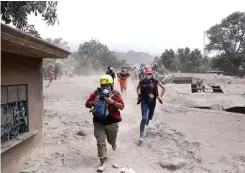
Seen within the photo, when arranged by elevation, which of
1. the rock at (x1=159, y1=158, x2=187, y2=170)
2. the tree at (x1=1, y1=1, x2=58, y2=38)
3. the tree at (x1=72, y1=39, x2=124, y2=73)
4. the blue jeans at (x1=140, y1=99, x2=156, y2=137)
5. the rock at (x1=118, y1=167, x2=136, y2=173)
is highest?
the tree at (x1=72, y1=39, x2=124, y2=73)

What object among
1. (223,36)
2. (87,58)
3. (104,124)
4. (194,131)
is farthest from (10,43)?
(87,58)

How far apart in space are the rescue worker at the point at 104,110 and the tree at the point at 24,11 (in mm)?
4152

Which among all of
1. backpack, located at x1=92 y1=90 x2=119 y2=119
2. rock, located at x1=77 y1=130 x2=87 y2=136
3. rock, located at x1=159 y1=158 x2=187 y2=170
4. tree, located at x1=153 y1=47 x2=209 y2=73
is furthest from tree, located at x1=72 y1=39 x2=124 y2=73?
backpack, located at x1=92 y1=90 x2=119 y2=119

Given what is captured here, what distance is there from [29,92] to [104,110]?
1.65m

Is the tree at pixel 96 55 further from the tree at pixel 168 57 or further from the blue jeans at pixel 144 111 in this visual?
the blue jeans at pixel 144 111

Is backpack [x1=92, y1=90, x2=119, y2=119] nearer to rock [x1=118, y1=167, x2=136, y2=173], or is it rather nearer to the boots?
the boots

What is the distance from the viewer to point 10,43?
3682 mm

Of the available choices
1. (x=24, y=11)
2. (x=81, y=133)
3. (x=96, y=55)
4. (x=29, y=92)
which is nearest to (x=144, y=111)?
(x=81, y=133)

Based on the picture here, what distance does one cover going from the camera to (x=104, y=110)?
4645mm

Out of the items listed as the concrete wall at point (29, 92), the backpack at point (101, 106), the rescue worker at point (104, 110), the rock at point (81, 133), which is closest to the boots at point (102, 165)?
the rescue worker at point (104, 110)

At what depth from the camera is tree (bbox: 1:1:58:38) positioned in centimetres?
761

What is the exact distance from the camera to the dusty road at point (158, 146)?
5152 mm

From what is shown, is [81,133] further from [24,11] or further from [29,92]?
[24,11]

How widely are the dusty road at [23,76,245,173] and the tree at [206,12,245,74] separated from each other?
3456 cm
